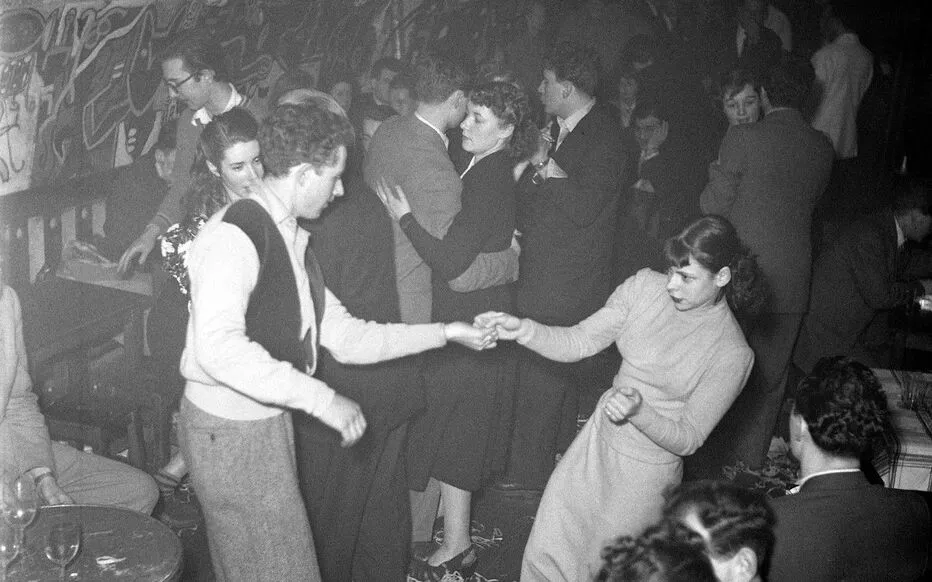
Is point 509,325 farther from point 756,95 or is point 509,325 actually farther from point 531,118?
point 756,95

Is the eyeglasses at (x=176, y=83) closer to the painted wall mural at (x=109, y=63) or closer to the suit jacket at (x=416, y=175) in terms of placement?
the painted wall mural at (x=109, y=63)

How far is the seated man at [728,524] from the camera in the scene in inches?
70.9

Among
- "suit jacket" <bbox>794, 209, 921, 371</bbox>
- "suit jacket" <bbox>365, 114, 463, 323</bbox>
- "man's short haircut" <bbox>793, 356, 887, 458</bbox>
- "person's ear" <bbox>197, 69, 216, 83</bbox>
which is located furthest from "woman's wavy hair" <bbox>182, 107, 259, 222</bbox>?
"suit jacket" <bbox>794, 209, 921, 371</bbox>

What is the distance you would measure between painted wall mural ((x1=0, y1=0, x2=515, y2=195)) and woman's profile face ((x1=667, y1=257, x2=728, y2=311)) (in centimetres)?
137

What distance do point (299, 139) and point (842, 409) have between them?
1.41 meters

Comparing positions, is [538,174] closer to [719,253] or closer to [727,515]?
[719,253]

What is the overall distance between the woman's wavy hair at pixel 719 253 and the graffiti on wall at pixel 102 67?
1.35 metres

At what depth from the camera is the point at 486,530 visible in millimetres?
3256

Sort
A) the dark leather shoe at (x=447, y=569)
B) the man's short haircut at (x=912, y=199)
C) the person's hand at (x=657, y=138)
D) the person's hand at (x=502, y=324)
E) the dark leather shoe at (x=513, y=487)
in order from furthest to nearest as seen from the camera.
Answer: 1. the person's hand at (x=657, y=138)
2. the man's short haircut at (x=912, y=199)
3. the dark leather shoe at (x=513, y=487)
4. the dark leather shoe at (x=447, y=569)
5. the person's hand at (x=502, y=324)

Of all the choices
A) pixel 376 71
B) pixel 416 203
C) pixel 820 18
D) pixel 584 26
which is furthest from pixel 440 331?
pixel 820 18

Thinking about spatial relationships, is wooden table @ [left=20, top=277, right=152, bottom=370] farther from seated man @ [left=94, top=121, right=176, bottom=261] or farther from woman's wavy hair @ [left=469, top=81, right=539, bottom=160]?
woman's wavy hair @ [left=469, top=81, right=539, bottom=160]

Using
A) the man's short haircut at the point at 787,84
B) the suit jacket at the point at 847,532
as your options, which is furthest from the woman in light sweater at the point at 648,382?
the man's short haircut at the point at 787,84

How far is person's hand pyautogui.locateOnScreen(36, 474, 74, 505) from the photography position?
8.19ft

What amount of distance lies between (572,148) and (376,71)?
937 millimetres
